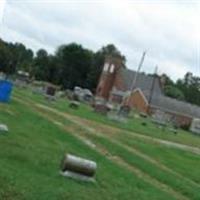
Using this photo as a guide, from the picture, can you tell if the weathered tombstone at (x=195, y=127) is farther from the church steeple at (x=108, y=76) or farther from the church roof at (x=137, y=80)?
the church steeple at (x=108, y=76)

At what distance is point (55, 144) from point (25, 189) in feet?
31.8

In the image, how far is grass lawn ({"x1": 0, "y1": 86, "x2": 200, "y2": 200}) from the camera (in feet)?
42.0

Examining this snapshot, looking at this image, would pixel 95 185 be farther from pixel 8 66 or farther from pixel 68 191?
pixel 8 66

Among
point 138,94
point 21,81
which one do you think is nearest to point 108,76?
point 138,94

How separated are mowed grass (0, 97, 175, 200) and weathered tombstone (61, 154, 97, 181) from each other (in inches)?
9.4

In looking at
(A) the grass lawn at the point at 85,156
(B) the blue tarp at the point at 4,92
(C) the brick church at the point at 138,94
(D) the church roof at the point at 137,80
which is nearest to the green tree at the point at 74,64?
(C) the brick church at the point at 138,94

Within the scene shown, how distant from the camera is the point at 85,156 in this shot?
20.5 m

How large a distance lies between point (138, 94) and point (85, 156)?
91.2 meters

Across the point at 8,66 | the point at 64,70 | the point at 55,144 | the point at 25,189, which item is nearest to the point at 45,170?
the point at 25,189

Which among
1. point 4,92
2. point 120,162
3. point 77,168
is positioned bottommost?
point 120,162

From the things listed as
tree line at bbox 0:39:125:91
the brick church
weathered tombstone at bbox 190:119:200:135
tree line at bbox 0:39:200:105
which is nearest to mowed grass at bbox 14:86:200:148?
weathered tombstone at bbox 190:119:200:135

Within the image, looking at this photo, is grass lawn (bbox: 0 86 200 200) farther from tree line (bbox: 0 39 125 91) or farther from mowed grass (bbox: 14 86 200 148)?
tree line (bbox: 0 39 125 91)

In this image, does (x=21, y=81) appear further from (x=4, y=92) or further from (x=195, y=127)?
(x=4, y=92)

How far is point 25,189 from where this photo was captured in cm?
1191
